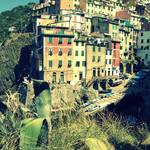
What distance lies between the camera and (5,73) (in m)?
65.8

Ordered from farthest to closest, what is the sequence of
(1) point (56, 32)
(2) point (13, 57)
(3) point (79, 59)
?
(2) point (13, 57)
(3) point (79, 59)
(1) point (56, 32)

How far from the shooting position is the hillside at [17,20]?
248 feet

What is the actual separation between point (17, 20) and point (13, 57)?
20684 mm

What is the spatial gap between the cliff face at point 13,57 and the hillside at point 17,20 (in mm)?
6585

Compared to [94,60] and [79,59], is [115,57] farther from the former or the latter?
[79,59]

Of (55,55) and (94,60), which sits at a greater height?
(55,55)

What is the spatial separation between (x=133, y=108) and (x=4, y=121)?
40.2 meters

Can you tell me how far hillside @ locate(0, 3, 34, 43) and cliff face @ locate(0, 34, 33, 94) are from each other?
658 centimetres

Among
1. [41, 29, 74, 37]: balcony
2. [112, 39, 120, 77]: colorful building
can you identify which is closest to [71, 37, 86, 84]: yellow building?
[41, 29, 74, 37]: balcony

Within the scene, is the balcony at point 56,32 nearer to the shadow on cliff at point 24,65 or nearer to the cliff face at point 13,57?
the shadow on cliff at point 24,65

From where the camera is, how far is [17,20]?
278 ft

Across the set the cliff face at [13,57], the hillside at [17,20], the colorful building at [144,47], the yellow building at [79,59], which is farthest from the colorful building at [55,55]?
the colorful building at [144,47]

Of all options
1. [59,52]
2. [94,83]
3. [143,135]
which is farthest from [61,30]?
[143,135]

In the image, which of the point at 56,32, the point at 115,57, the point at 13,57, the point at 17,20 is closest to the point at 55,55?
the point at 56,32
